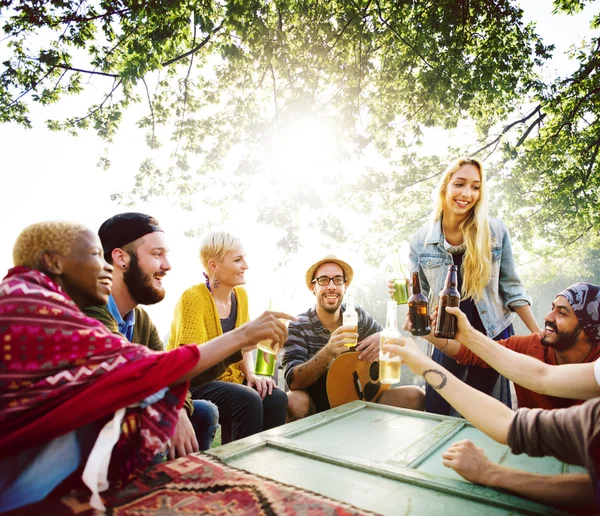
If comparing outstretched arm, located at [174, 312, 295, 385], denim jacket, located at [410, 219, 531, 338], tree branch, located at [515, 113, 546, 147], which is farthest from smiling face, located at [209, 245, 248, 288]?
tree branch, located at [515, 113, 546, 147]

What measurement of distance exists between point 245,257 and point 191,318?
876mm

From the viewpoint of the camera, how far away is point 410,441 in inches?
94.3

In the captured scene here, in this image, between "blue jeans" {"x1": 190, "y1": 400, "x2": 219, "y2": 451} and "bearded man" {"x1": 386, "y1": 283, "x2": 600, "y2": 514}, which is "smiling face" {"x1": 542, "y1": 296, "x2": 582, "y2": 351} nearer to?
"bearded man" {"x1": 386, "y1": 283, "x2": 600, "y2": 514}

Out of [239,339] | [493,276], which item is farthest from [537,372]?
[239,339]

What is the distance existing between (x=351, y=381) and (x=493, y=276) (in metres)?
1.67

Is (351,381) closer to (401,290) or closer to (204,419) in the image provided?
(401,290)

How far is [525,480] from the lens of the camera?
1.61 metres

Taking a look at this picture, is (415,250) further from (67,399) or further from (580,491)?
(67,399)

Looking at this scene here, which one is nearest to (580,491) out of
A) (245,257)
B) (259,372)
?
(259,372)

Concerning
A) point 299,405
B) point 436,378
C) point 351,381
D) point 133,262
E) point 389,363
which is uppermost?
point 133,262

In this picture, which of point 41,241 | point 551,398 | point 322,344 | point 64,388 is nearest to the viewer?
point 64,388

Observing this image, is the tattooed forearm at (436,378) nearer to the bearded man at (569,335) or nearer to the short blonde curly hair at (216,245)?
the bearded man at (569,335)

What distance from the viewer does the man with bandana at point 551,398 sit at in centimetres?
139

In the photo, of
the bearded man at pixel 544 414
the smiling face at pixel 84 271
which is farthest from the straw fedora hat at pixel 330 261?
the smiling face at pixel 84 271
